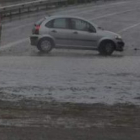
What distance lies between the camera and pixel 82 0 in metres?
58.1

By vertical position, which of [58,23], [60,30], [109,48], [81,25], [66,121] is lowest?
[66,121]

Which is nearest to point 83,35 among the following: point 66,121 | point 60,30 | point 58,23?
point 60,30

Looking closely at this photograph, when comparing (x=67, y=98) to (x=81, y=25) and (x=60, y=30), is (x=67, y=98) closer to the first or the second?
(x=60, y=30)

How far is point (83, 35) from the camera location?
91.5ft

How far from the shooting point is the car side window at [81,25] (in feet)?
91.2

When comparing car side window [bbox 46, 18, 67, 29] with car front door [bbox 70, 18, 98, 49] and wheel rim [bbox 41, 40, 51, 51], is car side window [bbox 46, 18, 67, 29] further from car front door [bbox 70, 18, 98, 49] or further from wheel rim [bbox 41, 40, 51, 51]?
wheel rim [bbox 41, 40, 51, 51]

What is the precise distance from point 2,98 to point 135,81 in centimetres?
494

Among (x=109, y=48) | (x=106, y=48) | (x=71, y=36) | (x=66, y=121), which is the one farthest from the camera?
(x=109, y=48)

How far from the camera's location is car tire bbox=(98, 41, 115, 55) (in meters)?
28.0

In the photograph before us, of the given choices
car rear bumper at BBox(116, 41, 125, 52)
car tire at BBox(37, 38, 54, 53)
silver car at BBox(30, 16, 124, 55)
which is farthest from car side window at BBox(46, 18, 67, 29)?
car rear bumper at BBox(116, 41, 125, 52)

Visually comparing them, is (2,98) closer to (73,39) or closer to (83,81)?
(83,81)

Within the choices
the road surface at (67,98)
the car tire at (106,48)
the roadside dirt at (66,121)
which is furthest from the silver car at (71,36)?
the roadside dirt at (66,121)

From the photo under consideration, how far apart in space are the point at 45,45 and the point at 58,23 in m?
1.10

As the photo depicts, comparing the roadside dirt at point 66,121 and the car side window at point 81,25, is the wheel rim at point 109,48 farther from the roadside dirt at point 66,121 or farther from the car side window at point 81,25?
the roadside dirt at point 66,121
